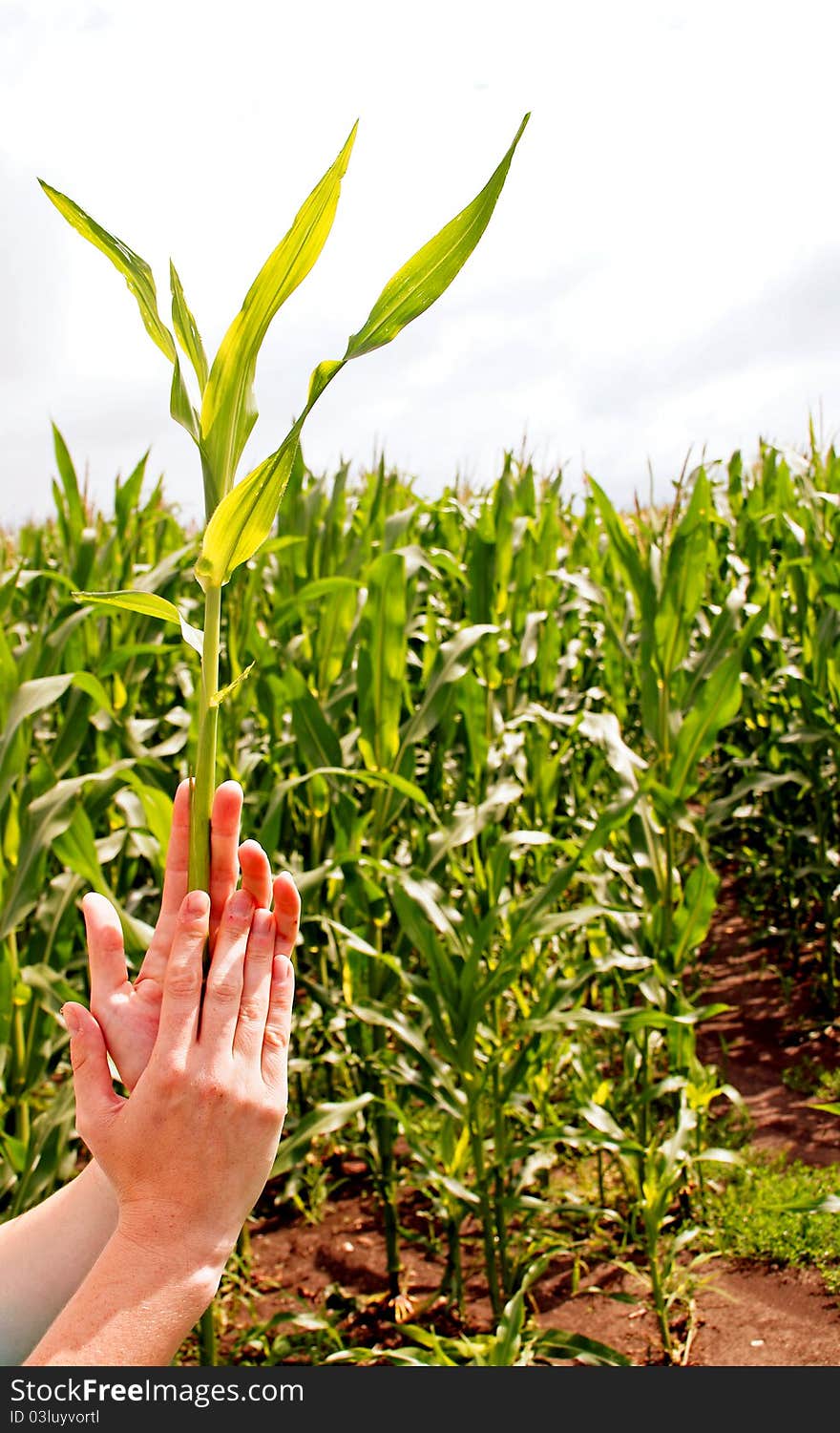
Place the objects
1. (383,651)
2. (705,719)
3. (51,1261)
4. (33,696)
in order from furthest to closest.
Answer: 1. (705,719)
2. (383,651)
3. (33,696)
4. (51,1261)

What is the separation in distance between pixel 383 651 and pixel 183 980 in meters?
1.38

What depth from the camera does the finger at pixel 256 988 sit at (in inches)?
35.4

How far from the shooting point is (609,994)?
2990 mm

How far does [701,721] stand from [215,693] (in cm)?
169

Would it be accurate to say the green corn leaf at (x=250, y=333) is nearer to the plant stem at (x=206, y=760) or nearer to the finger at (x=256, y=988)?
the plant stem at (x=206, y=760)

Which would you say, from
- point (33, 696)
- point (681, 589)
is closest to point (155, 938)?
point (33, 696)

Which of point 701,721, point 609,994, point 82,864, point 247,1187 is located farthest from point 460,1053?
point 609,994

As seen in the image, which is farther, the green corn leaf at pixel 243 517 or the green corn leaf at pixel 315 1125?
the green corn leaf at pixel 315 1125

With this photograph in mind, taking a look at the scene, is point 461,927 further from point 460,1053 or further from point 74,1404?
point 74,1404

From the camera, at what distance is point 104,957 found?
3.27 feet

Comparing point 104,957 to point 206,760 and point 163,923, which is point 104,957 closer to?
point 163,923

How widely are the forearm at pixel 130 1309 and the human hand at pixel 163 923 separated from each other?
153 millimetres

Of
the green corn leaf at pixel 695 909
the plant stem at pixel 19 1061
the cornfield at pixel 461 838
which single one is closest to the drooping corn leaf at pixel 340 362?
the cornfield at pixel 461 838

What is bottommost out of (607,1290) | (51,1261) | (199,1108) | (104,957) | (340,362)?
(607,1290)
